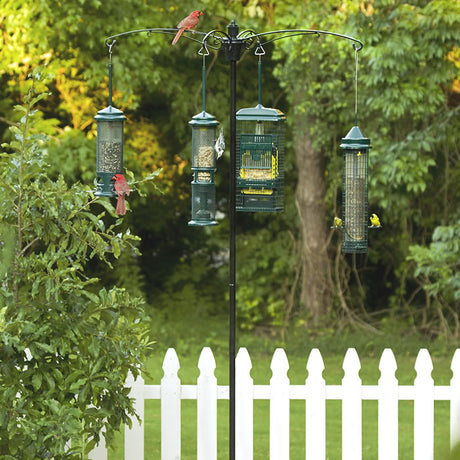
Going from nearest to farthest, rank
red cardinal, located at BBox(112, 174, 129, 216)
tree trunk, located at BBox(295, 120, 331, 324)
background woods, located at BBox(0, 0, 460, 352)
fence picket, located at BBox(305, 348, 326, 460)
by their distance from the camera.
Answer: red cardinal, located at BBox(112, 174, 129, 216) → fence picket, located at BBox(305, 348, 326, 460) → background woods, located at BBox(0, 0, 460, 352) → tree trunk, located at BBox(295, 120, 331, 324)

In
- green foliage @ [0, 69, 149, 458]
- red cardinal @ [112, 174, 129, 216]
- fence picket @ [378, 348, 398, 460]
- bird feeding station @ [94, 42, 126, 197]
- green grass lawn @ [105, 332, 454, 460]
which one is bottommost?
green grass lawn @ [105, 332, 454, 460]

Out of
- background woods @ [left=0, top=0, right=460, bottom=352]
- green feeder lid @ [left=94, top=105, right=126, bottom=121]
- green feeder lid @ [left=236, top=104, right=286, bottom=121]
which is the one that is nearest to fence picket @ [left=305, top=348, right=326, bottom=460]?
green feeder lid @ [left=236, top=104, right=286, bottom=121]

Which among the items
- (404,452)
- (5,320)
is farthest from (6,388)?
(404,452)

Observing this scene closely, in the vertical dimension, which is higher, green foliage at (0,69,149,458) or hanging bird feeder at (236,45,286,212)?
hanging bird feeder at (236,45,286,212)

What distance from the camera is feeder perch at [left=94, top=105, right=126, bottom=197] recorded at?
4.11 meters

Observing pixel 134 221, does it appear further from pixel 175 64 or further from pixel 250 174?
pixel 250 174

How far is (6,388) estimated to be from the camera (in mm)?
3252

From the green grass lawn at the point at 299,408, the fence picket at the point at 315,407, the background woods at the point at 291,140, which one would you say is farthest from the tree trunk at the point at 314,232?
the fence picket at the point at 315,407

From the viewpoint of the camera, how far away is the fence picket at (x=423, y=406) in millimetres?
4125

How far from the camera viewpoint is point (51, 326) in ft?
11.0


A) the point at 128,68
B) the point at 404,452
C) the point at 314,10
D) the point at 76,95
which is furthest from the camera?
the point at 76,95

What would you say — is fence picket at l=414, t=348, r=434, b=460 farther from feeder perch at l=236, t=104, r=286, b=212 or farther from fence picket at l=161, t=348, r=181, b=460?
fence picket at l=161, t=348, r=181, b=460

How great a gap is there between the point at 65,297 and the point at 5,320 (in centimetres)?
25

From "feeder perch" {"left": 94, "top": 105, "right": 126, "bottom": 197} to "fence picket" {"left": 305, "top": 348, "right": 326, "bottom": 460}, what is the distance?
4.07 feet
